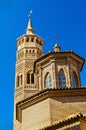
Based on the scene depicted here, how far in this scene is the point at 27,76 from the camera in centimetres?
4353

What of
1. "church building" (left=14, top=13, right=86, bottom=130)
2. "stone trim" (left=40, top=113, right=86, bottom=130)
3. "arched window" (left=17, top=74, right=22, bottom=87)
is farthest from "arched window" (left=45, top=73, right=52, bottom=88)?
"arched window" (left=17, top=74, right=22, bottom=87)

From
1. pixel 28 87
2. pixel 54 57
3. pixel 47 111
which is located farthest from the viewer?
pixel 28 87

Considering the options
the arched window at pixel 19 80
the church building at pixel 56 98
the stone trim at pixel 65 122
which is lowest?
the stone trim at pixel 65 122

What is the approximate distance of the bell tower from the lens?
41688mm

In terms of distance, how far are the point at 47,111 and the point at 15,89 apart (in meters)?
29.7

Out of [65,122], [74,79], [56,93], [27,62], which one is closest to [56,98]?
[56,93]

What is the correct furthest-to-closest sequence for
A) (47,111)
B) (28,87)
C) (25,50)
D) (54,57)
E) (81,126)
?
(25,50), (28,87), (54,57), (47,111), (81,126)

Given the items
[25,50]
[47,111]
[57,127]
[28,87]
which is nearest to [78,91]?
[47,111]

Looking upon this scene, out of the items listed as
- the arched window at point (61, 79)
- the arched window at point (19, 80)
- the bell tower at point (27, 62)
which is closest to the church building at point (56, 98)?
the arched window at point (61, 79)

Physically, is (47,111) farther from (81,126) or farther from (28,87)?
(28,87)

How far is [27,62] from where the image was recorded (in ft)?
146

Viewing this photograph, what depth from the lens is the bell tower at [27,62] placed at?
41.7 m

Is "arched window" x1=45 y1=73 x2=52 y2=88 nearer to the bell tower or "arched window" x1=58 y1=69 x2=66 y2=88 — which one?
"arched window" x1=58 y1=69 x2=66 y2=88

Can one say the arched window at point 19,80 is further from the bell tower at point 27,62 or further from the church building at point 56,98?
the church building at point 56,98
